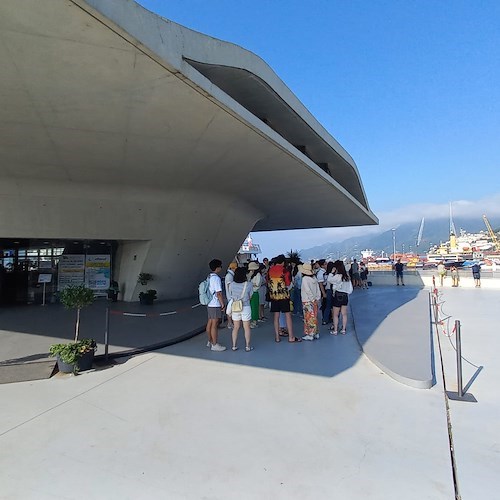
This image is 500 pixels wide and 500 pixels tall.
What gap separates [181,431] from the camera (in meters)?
3.48

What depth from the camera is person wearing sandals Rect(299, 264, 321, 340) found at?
272 inches

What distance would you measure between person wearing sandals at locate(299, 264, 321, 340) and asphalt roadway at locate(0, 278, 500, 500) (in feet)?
3.37

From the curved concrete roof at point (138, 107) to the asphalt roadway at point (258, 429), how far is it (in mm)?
4610

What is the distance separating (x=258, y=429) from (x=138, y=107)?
547 cm

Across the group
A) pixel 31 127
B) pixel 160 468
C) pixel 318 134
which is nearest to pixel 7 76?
pixel 31 127

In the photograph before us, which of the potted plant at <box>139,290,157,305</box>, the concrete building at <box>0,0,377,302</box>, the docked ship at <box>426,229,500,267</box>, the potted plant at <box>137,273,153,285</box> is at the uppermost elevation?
the docked ship at <box>426,229,500,267</box>

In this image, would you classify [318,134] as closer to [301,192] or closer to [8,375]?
[301,192]

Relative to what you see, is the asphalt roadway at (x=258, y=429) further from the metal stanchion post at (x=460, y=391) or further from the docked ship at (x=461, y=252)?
→ the docked ship at (x=461, y=252)

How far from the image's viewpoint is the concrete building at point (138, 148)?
4258 millimetres

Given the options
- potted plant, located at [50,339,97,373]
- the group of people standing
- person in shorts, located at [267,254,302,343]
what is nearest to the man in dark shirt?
the group of people standing

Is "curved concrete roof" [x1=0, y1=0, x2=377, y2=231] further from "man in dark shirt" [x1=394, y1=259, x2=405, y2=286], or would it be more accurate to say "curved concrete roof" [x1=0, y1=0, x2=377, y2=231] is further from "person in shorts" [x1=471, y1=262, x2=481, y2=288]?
"person in shorts" [x1=471, y1=262, x2=481, y2=288]

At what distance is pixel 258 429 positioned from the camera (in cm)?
349

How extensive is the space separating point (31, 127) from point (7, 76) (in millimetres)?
1899

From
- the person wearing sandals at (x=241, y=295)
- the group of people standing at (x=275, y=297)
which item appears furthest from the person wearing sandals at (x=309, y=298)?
the person wearing sandals at (x=241, y=295)
